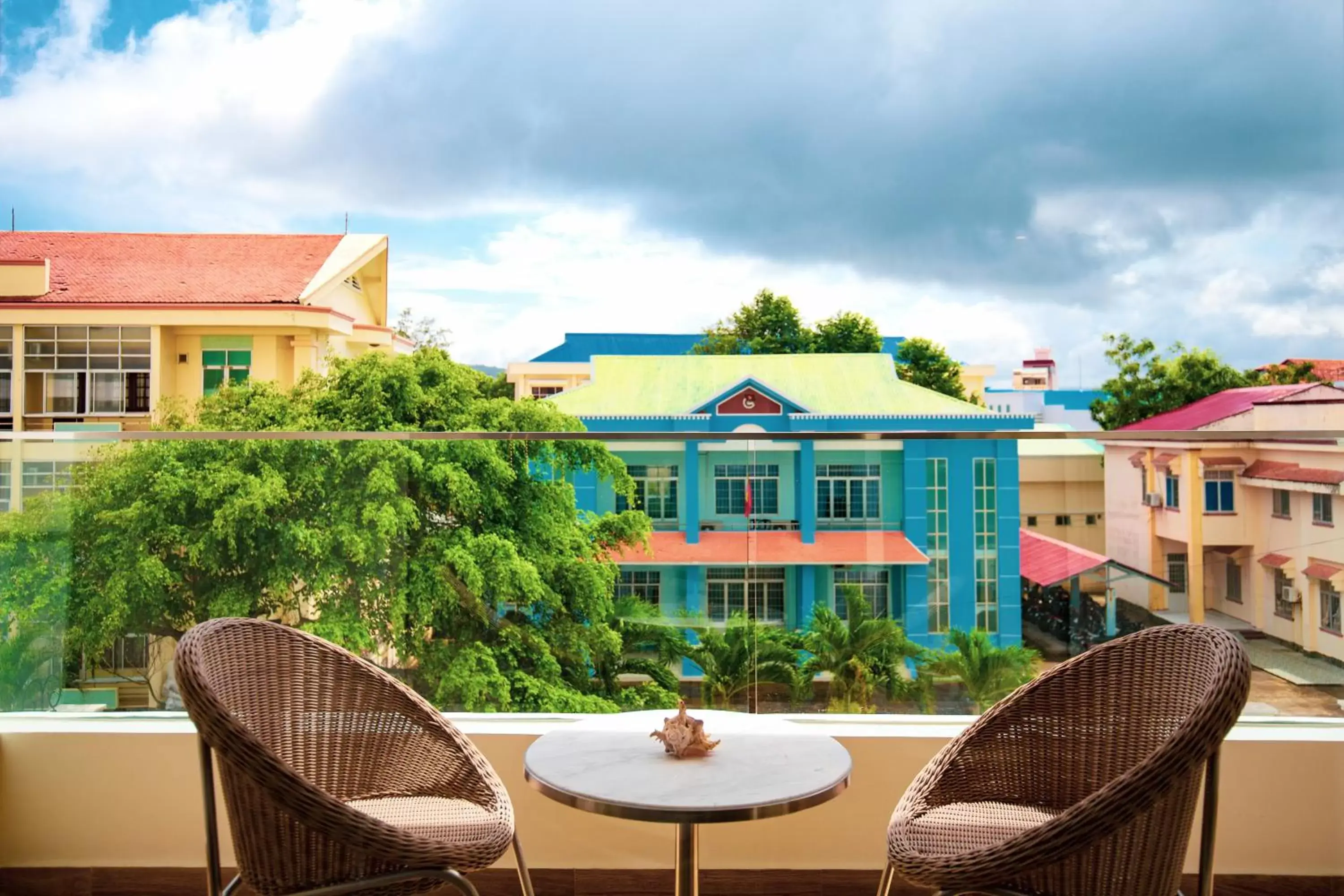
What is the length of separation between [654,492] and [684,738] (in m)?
0.89

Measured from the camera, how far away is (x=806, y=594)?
7.72 ft

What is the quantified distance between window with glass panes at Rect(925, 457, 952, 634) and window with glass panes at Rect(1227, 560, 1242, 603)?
62 cm

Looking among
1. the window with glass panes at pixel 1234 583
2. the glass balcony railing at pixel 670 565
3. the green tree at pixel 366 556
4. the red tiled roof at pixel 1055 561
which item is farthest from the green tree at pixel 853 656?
the window with glass panes at pixel 1234 583

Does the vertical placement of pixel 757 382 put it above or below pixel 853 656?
above

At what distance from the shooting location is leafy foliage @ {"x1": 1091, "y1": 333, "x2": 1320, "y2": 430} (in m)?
26.1

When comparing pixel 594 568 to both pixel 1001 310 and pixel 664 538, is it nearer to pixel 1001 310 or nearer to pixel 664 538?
pixel 664 538

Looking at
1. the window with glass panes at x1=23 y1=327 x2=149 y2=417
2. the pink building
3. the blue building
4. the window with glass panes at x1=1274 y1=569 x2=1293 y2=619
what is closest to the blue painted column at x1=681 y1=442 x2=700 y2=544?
the blue building

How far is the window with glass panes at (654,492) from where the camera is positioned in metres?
2.36

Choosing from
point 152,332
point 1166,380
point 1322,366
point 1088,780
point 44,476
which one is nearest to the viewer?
point 1088,780

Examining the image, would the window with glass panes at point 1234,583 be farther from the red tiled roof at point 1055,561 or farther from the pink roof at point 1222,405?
the pink roof at point 1222,405

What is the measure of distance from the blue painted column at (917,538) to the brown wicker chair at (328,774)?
104 centimetres

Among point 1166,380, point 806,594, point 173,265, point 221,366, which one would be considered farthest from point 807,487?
point 173,265

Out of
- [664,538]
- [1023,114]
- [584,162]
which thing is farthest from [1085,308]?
[664,538]

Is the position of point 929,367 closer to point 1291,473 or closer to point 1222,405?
point 1222,405
